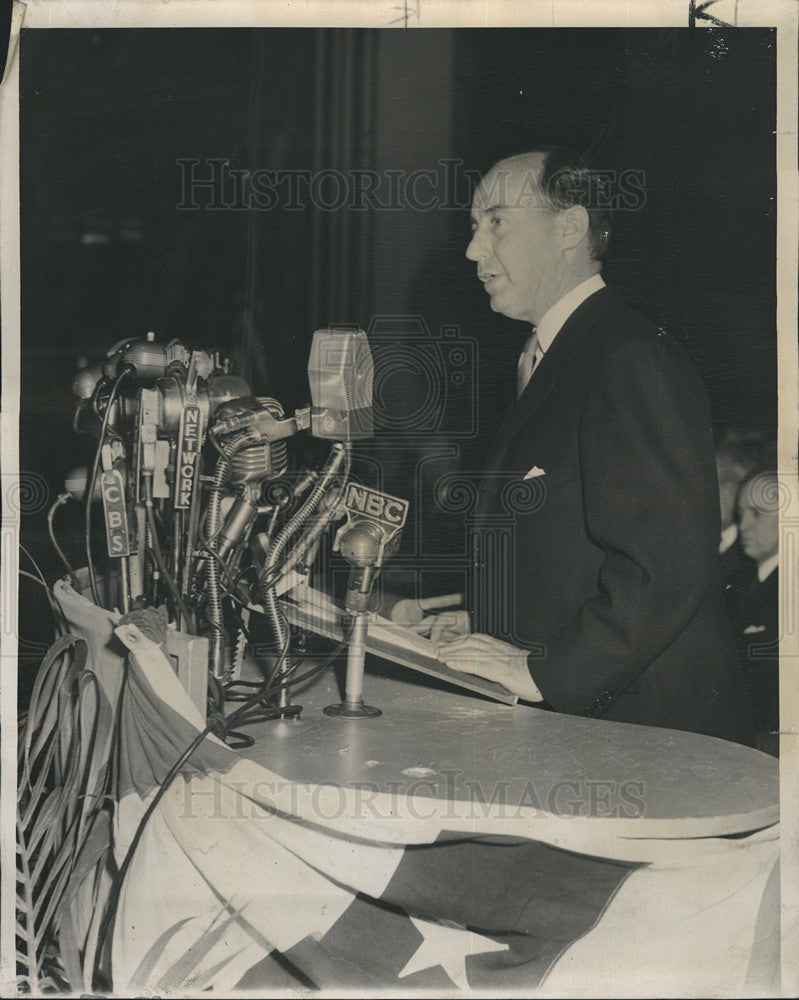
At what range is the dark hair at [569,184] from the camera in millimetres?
2131

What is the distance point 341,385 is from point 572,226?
0.60 metres

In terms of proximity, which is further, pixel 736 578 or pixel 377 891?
pixel 736 578

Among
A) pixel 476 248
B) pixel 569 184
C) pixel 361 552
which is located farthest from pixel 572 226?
pixel 361 552

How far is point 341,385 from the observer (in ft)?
7.00

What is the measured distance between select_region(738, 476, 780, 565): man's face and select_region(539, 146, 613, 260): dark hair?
25.8 inches

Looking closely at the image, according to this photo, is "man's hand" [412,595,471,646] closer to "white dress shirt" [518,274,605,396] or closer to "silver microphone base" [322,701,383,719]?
"silver microphone base" [322,701,383,719]

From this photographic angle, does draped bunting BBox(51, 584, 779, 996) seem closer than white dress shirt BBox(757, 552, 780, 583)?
Yes

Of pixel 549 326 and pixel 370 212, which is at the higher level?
pixel 370 212

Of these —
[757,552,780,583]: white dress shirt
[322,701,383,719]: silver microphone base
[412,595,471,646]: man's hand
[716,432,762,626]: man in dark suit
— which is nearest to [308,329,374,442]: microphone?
[412,595,471,646]: man's hand

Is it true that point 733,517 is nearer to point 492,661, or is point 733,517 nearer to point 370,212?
point 492,661

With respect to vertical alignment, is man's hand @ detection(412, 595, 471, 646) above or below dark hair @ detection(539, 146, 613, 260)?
below

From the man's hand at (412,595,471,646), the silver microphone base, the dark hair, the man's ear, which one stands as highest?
the dark hair

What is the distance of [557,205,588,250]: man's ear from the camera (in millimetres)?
2135

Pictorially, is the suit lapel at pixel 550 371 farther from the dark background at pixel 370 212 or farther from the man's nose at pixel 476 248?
the man's nose at pixel 476 248
